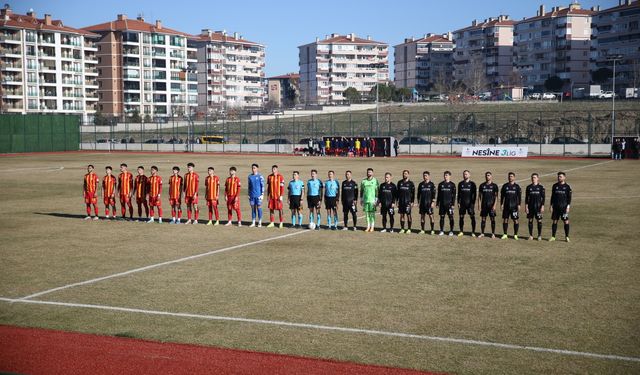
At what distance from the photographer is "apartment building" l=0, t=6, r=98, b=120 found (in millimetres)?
112250

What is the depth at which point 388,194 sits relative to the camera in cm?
2109

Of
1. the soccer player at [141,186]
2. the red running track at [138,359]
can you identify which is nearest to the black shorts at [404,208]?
the soccer player at [141,186]

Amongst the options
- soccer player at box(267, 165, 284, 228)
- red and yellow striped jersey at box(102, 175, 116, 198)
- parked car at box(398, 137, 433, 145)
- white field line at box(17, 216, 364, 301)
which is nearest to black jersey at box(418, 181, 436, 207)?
white field line at box(17, 216, 364, 301)

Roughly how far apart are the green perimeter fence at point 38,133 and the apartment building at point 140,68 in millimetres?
52261

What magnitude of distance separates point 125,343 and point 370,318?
4109 mm

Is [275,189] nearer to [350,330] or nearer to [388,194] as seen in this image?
[388,194]

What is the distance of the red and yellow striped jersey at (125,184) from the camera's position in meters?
24.2

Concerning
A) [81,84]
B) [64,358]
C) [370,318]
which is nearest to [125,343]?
[64,358]

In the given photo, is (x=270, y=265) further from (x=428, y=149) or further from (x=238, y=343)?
(x=428, y=149)

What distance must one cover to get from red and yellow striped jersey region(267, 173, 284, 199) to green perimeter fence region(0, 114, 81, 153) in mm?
55693

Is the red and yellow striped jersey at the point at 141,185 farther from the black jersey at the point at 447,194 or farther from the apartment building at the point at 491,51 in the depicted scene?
the apartment building at the point at 491,51

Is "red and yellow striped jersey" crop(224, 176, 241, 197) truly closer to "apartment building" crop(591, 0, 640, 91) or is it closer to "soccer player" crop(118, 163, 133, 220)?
"soccer player" crop(118, 163, 133, 220)

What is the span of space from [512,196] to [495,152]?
42.6 meters

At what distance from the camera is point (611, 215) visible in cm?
2434
